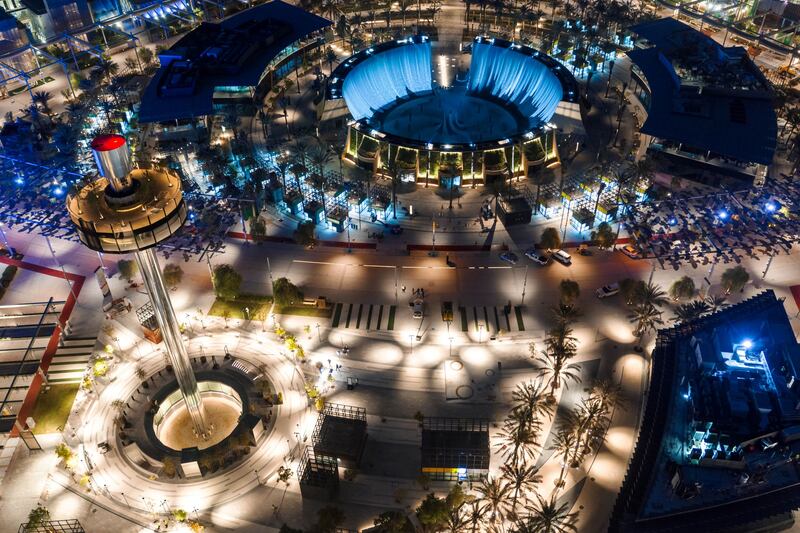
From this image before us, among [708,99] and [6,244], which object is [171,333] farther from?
[708,99]

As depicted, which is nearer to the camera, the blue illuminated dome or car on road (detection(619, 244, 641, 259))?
car on road (detection(619, 244, 641, 259))

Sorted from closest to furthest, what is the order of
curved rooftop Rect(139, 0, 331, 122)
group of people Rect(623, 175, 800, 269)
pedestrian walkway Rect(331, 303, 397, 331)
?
pedestrian walkway Rect(331, 303, 397, 331) < group of people Rect(623, 175, 800, 269) < curved rooftop Rect(139, 0, 331, 122)

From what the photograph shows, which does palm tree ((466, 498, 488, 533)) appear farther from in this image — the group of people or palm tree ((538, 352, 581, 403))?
the group of people

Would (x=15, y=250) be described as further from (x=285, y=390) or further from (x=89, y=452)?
(x=285, y=390)

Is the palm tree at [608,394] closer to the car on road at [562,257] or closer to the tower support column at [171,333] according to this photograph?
the car on road at [562,257]

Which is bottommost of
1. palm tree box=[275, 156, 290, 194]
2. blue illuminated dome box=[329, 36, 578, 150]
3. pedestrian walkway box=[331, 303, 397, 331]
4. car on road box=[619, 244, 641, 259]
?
pedestrian walkway box=[331, 303, 397, 331]

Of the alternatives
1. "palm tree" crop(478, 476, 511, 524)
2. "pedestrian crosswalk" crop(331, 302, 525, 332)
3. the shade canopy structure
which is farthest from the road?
the shade canopy structure

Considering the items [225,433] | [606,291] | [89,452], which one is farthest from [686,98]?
[89,452]
